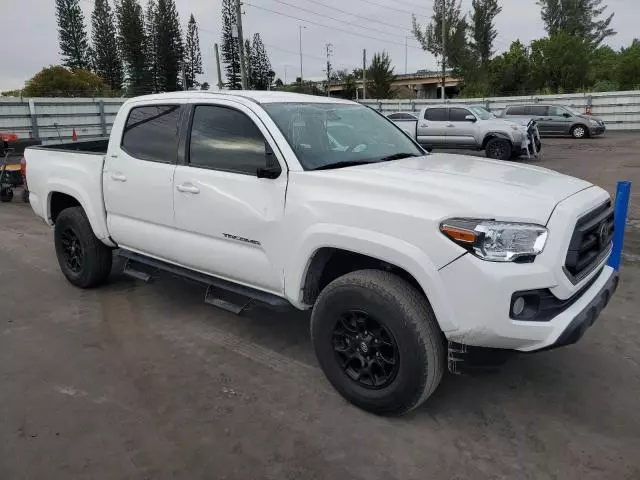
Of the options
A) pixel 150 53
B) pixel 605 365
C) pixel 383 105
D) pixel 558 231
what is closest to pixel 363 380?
pixel 558 231

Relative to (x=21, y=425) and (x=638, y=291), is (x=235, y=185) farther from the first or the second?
(x=638, y=291)

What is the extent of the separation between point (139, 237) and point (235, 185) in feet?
4.30

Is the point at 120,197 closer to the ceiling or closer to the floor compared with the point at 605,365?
closer to the ceiling

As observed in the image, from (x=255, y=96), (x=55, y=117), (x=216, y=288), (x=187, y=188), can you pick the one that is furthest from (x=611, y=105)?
(x=187, y=188)

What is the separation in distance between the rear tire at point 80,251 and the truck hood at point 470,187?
2857 millimetres

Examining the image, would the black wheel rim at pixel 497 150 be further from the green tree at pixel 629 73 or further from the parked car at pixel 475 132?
the green tree at pixel 629 73

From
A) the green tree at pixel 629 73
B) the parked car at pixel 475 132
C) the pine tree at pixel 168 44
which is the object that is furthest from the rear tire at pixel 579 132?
the pine tree at pixel 168 44

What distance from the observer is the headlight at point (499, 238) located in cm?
262

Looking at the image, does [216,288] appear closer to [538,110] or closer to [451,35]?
[538,110]

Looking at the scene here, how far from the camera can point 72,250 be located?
5.36 meters

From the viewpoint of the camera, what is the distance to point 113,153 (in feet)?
15.1

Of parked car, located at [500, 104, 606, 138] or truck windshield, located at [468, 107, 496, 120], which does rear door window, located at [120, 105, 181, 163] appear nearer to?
truck windshield, located at [468, 107, 496, 120]

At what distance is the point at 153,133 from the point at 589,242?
3.25m

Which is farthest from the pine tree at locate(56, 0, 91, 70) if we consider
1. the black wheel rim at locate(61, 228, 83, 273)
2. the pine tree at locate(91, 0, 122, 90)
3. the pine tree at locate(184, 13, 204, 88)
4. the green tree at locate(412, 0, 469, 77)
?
the black wheel rim at locate(61, 228, 83, 273)
